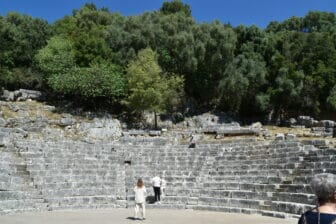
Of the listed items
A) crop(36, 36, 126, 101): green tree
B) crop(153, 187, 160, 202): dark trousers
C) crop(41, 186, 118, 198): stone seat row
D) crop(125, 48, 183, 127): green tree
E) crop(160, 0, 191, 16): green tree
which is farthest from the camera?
crop(160, 0, 191, 16): green tree

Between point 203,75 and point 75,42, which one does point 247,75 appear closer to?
point 203,75

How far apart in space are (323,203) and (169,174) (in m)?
19.0

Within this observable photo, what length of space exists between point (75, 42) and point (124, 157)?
55.1 feet

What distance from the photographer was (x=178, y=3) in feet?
172

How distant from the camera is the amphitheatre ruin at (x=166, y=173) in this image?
1825cm

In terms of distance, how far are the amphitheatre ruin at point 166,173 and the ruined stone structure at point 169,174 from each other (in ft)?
0.12

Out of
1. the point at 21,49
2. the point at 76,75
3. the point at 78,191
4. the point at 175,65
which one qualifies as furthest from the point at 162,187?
the point at 21,49

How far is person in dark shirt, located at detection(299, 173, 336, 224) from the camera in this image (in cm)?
387

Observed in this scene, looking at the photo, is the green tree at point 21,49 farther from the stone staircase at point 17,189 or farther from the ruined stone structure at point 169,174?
the stone staircase at point 17,189

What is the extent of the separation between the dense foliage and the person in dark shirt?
97.8 ft

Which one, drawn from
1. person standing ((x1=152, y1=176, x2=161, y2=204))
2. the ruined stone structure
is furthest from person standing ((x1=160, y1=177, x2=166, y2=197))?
the ruined stone structure

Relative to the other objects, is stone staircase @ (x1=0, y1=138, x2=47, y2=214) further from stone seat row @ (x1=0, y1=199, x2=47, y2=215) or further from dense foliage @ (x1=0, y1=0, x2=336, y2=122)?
dense foliage @ (x1=0, y1=0, x2=336, y2=122)

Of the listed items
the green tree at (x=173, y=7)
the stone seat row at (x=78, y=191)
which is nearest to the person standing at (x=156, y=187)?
the stone seat row at (x=78, y=191)

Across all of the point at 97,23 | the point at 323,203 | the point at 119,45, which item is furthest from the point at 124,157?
the point at 97,23
